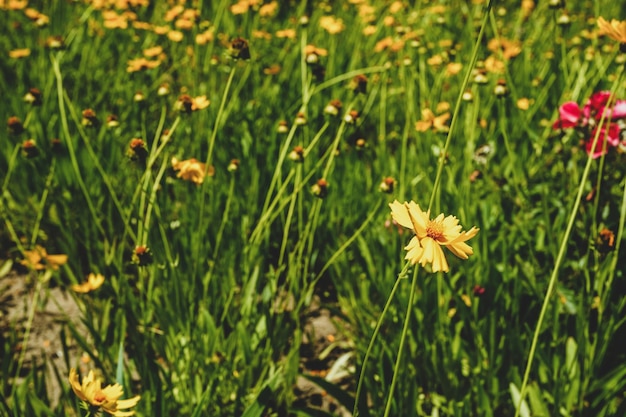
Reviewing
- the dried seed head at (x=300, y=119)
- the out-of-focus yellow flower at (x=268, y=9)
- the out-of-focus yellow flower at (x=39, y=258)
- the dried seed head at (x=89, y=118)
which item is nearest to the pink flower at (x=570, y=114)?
the dried seed head at (x=300, y=119)

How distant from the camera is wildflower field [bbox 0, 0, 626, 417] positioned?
1071mm

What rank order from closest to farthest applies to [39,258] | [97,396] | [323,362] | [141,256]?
[97,396], [141,256], [39,258], [323,362]

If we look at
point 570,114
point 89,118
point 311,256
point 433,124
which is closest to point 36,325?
point 89,118

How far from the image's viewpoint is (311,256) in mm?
1521

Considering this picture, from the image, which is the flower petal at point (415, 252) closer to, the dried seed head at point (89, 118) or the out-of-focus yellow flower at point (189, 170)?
the out-of-focus yellow flower at point (189, 170)

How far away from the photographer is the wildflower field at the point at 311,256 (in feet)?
3.51

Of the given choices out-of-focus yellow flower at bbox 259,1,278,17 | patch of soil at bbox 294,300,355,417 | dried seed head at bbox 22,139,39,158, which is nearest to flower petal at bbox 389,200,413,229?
patch of soil at bbox 294,300,355,417

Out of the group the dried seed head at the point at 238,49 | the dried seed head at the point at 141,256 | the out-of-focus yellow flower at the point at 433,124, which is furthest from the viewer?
the out-of-focus yellow flower at the point at 433,124

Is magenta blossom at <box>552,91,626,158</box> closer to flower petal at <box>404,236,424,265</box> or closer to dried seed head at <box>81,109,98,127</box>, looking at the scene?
flower petal at <box>404,236,424,265</box>

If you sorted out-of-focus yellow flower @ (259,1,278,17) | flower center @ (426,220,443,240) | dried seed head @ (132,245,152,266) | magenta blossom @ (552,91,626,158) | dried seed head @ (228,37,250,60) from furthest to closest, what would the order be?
out-of-focus yellow flower @ (259,1,278,17) < magenta blossom @ (552,91,626,158) < dried seed head @ (228,37,250,60) < dried seed head @ (132,245,152,266) < flower center @ (426,220,443,240)

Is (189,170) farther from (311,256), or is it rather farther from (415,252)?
(415,252)

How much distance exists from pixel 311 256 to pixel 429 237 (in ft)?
2.99

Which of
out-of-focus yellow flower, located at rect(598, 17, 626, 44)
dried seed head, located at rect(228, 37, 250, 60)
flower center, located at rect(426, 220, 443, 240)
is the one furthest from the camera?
dried seed head, located at rect(228, 37, 250, 60)

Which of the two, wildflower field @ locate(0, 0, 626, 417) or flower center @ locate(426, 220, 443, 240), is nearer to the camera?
flower center @ locate(426, 220, 443, 240)
